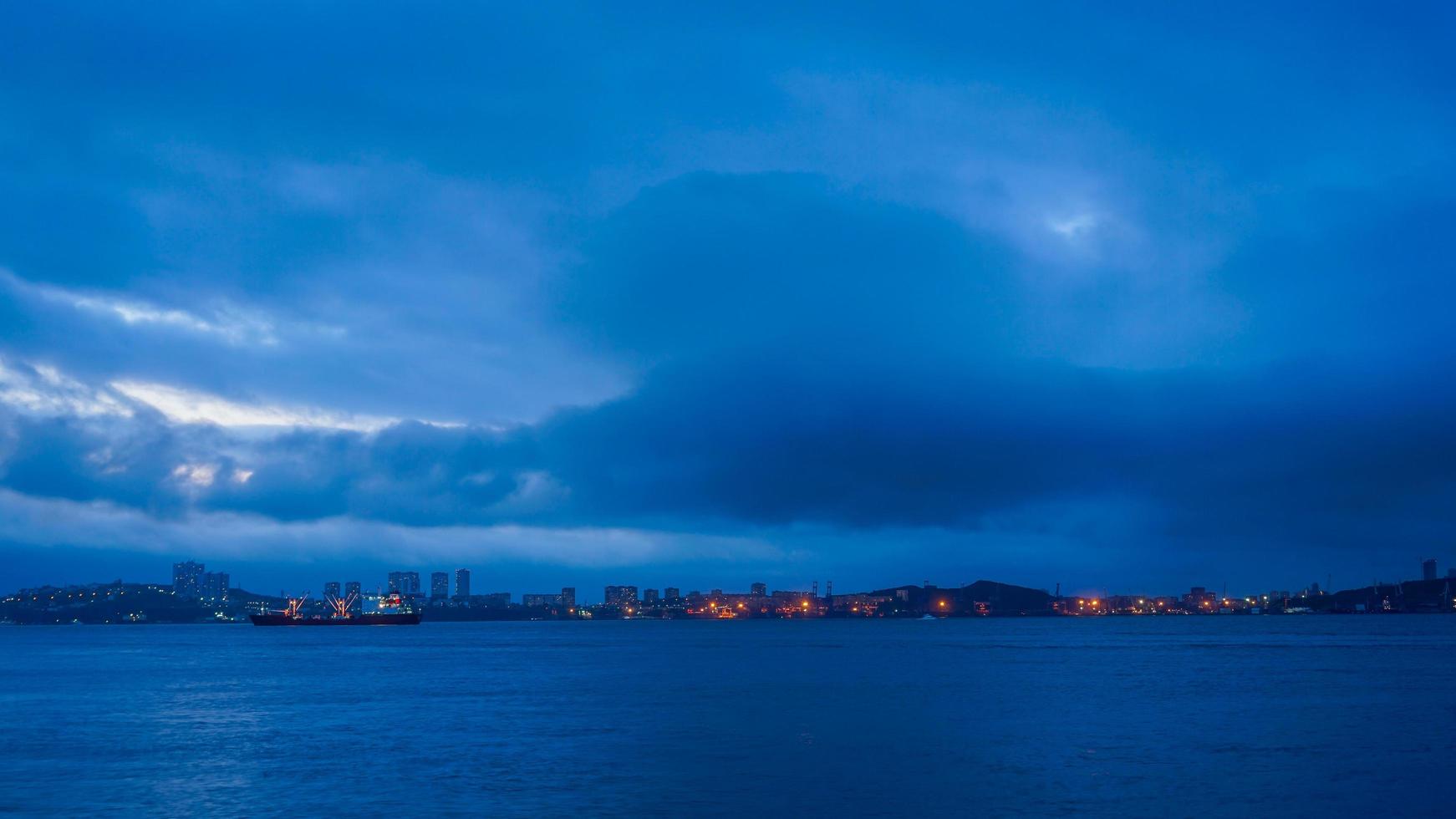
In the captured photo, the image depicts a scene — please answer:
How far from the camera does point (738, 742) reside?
173 ft

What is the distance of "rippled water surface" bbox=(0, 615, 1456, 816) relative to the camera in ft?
128

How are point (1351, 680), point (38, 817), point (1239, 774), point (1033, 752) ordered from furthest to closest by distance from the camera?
point (1351, 680) < point (1033, 752) < point (1239, 774) < point (38, 817)

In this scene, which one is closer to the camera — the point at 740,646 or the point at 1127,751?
the point at 1127,751

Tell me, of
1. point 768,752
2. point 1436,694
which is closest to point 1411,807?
point 768,752

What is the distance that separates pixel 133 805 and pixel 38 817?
9.78ft

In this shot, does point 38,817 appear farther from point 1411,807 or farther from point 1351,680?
point 1351,680

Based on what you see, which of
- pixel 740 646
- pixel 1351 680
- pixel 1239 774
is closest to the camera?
pixel 1239 774

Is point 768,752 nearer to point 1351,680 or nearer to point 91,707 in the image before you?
point 91,707

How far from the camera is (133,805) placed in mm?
38750

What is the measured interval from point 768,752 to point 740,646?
445 feet

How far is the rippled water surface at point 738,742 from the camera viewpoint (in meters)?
39.0

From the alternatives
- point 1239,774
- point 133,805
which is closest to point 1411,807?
point 1239,774

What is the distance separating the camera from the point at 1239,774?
1699 inches

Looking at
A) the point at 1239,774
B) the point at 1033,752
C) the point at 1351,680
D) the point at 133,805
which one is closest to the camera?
the point at 133,805
